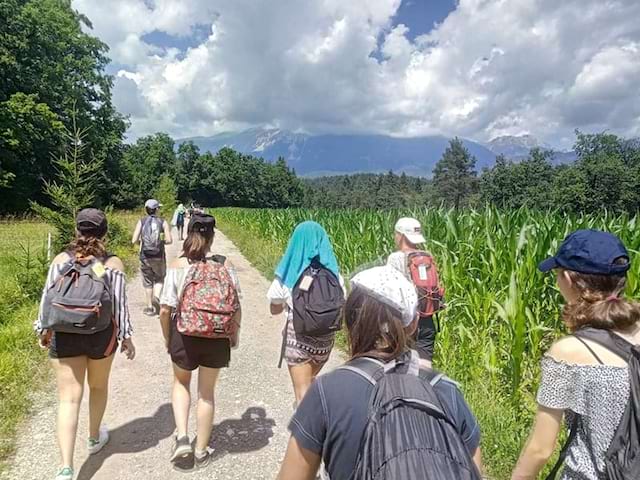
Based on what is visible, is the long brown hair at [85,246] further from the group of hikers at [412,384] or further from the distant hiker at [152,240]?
the distant hiker at [152,240]

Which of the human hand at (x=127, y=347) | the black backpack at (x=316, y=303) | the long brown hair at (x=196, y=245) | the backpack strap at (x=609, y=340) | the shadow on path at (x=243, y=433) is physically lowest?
the shadow on path at (x=243, y=433)

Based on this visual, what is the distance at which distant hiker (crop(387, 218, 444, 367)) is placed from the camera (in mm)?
4172

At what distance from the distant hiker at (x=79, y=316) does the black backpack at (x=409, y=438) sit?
235cm

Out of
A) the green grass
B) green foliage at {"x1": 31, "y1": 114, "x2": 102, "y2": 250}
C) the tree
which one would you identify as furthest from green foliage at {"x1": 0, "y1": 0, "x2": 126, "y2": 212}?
the tree

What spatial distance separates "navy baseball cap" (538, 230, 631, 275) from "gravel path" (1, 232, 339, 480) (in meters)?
2.76

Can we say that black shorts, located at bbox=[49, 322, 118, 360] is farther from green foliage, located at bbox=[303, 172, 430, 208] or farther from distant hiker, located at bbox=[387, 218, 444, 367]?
→ green foliage, located at bbox=[303, 172, 430, 208]

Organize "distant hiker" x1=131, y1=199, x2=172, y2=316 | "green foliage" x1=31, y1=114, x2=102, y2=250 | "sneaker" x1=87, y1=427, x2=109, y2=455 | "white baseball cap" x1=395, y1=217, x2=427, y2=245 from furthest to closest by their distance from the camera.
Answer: "green foliage" x1=31, y1=114, x2=102, y2=250
"distant hiker" x1=131, y1=199, x2=172, y2=316
"white baseball cap" x1=395, y1=217, x2=427, y2=245
"sneaker" x1=87, y1=427, x2=109, y2=455

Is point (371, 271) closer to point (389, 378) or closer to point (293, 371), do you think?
point (389, 378)

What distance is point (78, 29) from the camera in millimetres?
39062

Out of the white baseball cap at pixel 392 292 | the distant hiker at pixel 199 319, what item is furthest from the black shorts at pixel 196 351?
the white baseball cap at pixel 392 292

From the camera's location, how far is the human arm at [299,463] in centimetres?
146

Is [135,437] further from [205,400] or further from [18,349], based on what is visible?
[18,349]

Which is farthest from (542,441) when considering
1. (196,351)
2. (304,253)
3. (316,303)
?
(196,351)

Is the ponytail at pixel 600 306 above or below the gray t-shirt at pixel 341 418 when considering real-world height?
above
